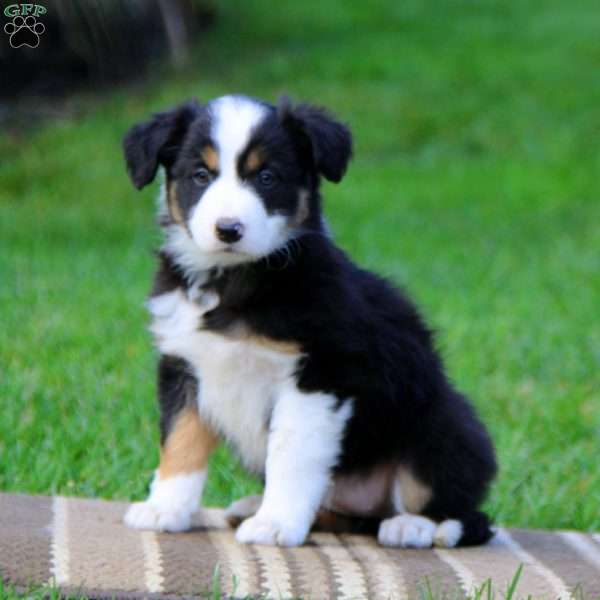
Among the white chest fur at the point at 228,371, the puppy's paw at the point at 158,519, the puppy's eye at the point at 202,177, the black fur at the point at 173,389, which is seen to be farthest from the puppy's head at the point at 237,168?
the puppy's paw at the point at 158,519

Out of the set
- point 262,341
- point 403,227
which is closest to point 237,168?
point 262,341

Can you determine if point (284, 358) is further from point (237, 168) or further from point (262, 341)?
point (237, 168)

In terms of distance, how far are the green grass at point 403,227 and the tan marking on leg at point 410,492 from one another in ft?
2.74

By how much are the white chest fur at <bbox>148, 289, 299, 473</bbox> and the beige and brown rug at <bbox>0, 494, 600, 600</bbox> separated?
315mm

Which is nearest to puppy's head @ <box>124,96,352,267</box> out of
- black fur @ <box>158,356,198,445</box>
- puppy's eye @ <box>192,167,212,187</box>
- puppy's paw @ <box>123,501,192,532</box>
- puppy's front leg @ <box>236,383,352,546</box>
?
puppy's eye @ <box>192,167,212,187</box>

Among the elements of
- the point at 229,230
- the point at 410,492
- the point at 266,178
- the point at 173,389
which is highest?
the point at 266,178

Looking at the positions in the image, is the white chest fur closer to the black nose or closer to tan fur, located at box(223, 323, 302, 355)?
tan fur, located at box(223, 323, 302, 355)

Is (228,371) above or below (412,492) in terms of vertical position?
above

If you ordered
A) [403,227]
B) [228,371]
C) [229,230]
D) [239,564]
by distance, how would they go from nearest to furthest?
[239,564] → [229,230] → [228,371] → [403,227]

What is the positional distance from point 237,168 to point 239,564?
110cm

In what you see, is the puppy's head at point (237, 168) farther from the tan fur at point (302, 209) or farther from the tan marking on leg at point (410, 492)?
the tan marking on leg at point (410, 492)

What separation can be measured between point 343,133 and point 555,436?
224cm

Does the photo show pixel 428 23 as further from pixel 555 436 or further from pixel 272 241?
pixel 272 241

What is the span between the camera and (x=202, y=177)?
3689 millimetres
